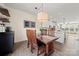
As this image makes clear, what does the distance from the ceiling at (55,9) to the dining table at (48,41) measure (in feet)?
1.34

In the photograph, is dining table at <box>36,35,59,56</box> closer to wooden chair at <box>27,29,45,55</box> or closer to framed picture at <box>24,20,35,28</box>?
wooden chair at <box>27,29,45,55</box>

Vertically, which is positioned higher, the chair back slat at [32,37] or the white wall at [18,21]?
the white wall at [18,21]

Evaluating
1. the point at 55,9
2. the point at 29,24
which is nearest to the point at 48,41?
the point at 29,24

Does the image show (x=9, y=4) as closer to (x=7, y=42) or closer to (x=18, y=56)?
(x=7, y=42)

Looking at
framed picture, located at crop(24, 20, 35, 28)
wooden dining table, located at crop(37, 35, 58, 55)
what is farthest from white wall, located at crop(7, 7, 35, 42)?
wooden dining table, located at crop(37, 35, 58, 55)

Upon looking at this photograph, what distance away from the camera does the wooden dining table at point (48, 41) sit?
2.02m

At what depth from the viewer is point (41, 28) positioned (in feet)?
6.54

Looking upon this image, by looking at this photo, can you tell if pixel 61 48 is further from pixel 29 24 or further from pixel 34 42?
pixel 29 24

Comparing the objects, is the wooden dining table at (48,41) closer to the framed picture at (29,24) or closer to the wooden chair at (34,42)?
the wooden chair at (34,42)

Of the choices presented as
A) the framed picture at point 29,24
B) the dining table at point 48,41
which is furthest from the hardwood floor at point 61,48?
the framed picture at point 29,24

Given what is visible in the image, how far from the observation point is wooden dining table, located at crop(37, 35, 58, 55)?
2016 mm

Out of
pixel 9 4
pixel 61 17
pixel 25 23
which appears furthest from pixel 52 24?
pixel 9 4

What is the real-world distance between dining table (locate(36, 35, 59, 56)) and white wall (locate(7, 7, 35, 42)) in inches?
13.4

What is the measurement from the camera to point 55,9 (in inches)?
78.0
